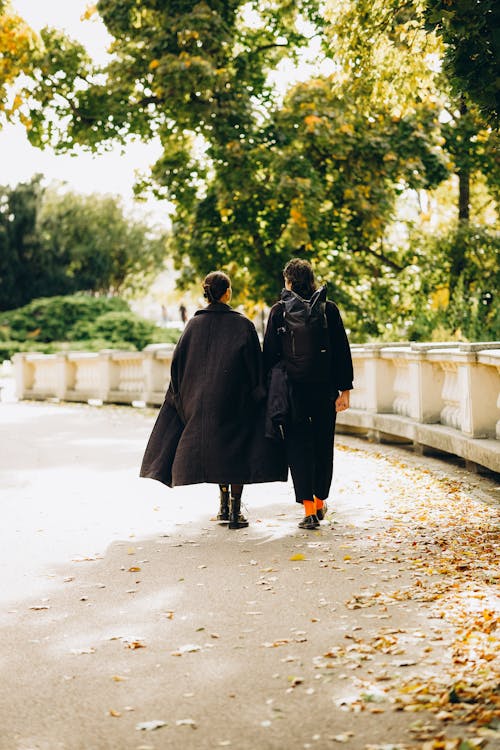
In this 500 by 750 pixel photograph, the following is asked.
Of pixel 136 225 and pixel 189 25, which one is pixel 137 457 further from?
pixel 136 225

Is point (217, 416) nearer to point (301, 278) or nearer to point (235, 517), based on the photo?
point (235, 517)

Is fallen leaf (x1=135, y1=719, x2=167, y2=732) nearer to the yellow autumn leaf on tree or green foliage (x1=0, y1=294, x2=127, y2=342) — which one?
the yellow autumn leaf on tree

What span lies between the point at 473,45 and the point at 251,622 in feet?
12.8

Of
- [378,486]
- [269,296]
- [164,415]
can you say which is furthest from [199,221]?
[164,415]

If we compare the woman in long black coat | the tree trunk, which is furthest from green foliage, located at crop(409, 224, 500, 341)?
the woman in long black coat

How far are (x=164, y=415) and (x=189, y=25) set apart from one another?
13.7 m

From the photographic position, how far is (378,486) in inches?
384

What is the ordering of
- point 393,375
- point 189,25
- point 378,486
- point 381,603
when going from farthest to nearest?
1. point 189,25
2. point 393,375
3. point 378,486
4. point 381,603

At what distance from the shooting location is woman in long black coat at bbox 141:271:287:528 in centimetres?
748

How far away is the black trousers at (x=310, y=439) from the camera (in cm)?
745

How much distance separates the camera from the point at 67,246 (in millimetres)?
51844

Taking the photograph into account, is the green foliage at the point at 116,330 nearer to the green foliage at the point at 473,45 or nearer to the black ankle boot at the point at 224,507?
the black ankle boot at the point at 224,507

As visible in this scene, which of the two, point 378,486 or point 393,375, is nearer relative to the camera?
point 378,486

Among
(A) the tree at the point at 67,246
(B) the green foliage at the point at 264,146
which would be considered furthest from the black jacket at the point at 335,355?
(A) the tree at the point at 67,246
